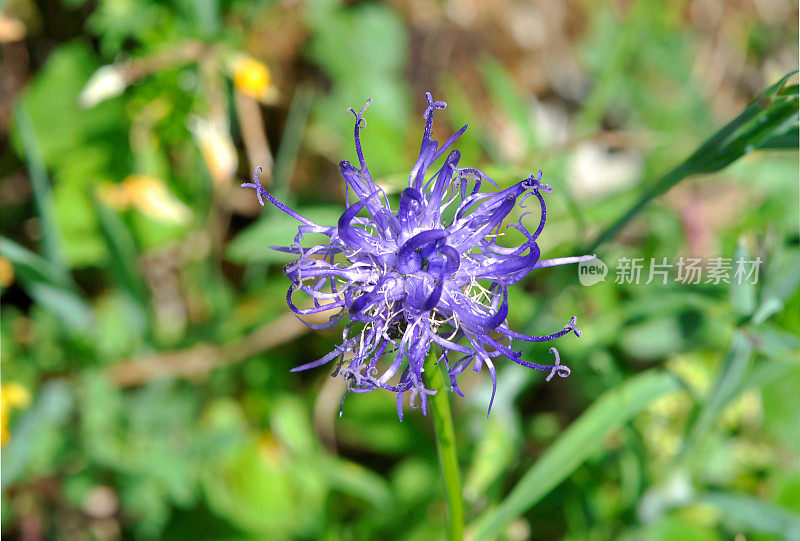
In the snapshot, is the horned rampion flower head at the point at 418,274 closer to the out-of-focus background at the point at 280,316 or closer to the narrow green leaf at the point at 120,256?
the out-of-focus background at the point at 280,316

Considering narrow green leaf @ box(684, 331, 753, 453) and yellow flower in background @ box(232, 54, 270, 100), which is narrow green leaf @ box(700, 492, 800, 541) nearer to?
narrow green leaf @ box(684, 331, 753, 453)

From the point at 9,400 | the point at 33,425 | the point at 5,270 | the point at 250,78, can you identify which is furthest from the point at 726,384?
the point at 5,270

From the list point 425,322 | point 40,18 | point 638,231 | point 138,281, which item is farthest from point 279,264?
point 425,322

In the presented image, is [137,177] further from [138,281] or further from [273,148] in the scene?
[273,148]

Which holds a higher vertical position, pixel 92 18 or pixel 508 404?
pixel 92 18

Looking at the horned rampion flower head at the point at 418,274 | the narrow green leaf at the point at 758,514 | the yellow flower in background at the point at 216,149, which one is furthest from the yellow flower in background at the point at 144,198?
the narrow green leaf at the point at 758,514
